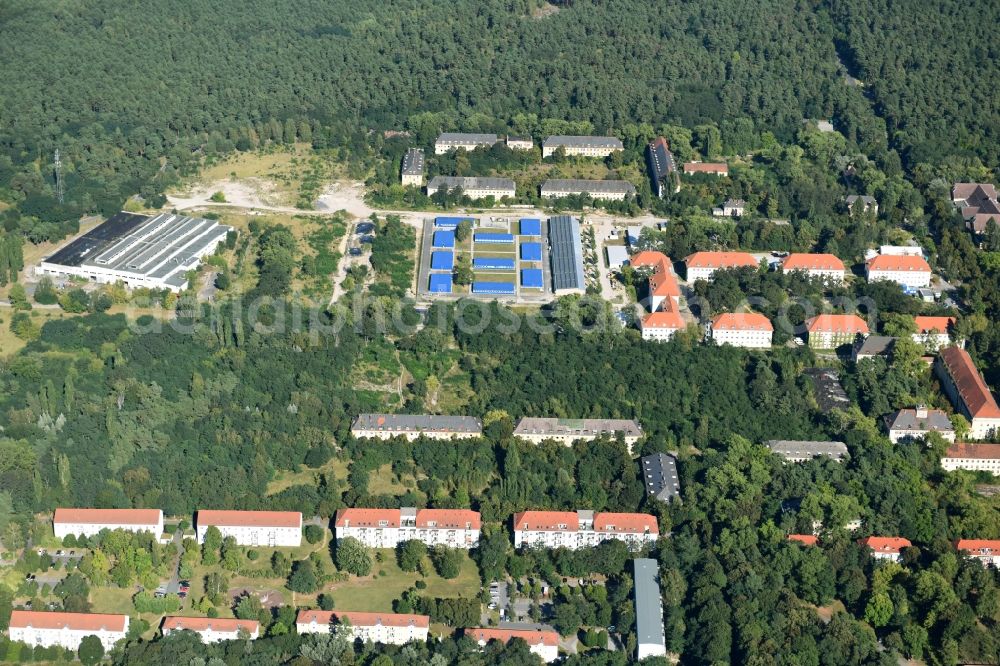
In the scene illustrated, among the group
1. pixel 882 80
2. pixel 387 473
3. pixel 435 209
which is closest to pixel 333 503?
pixel 387 473

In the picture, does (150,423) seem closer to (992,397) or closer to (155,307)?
(155,307)

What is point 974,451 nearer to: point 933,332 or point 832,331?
point 933,332

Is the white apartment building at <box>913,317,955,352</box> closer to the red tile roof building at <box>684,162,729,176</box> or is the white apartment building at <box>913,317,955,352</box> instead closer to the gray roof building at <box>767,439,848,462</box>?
the gray roof building at <box>767,439,848,462</box>

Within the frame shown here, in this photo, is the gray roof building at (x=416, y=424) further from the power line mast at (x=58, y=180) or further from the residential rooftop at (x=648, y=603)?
the power line mast at (x=58, y=180)

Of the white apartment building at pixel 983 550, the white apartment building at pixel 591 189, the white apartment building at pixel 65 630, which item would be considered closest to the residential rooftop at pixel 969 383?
the white apartment building at pixel 983 550

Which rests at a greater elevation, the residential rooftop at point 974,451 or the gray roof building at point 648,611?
the residential rooftop at point 974,451
